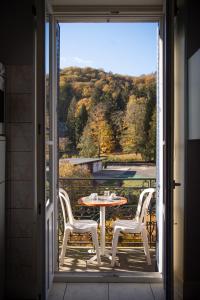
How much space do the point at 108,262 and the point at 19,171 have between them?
1.83 m

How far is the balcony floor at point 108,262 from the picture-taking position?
3711 millimetres

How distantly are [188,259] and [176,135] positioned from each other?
3.17 ft

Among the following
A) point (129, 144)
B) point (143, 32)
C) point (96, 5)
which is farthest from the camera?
point (129, 144)

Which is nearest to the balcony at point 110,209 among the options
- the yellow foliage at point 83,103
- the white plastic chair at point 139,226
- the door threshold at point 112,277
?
the white plastic chair at point 139,226

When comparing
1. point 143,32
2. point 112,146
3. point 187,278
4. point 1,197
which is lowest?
point 187,278

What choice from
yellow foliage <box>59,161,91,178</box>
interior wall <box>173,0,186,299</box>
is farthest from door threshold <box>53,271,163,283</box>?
yellow foliage <box>59,161,91,178</box>

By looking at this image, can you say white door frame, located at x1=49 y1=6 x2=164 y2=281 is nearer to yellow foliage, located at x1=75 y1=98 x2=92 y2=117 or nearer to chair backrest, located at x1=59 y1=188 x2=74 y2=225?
chair backrest, located at x1=59 y1=188 x2=74 y2=225

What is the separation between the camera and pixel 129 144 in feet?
16.1

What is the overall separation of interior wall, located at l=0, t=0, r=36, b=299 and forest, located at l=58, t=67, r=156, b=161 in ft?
6.73

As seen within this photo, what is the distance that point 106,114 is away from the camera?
488 cm

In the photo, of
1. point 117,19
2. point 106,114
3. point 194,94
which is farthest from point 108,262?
point 117,19

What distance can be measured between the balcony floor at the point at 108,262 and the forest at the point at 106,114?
4.20 feet

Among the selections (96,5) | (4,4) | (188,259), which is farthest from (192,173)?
(4,4)

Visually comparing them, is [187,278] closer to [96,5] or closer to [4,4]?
[96,5]
